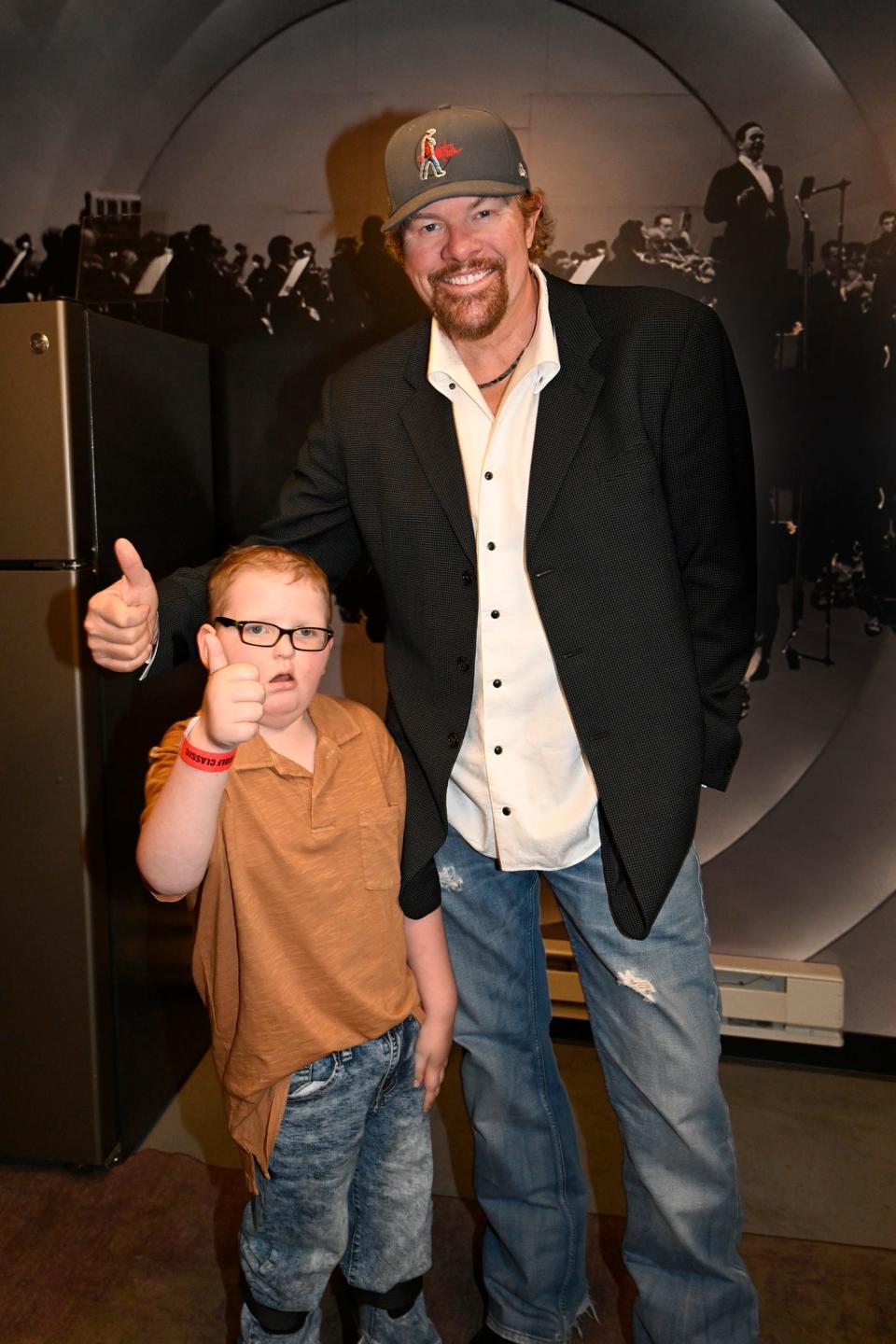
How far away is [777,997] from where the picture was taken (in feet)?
9.09

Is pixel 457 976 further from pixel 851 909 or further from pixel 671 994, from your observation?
pixel 851 909

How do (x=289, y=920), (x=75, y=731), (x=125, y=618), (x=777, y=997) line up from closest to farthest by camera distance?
1. (x=125, y=618)
2. (x=289, y=920)
3. (x=75, y=731)
4. (x=777, y=997)

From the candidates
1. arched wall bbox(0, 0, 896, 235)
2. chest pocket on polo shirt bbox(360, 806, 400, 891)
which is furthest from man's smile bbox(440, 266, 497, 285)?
arched wall bbox(0, 0, 896, 235)

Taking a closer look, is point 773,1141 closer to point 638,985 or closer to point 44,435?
point 638,985

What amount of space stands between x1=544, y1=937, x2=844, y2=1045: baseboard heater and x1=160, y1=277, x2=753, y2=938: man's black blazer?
127cm

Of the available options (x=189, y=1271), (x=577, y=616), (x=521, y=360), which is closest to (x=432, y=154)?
(x=521, y=360)

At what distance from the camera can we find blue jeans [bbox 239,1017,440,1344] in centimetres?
151

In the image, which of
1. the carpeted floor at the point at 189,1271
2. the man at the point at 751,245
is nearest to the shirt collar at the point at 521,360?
the man at the point at 751,245

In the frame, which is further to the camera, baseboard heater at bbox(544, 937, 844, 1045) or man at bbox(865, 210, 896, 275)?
baseboard heater at bbox(544, 937, 844, 1045)

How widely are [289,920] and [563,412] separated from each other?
0.79 m

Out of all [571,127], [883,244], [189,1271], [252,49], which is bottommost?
[189,1271]

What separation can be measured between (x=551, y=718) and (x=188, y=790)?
21.5 inches

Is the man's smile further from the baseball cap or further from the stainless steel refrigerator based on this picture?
the stainless steel refrigerator

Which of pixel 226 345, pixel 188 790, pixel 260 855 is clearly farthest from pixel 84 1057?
pixel 226 345
